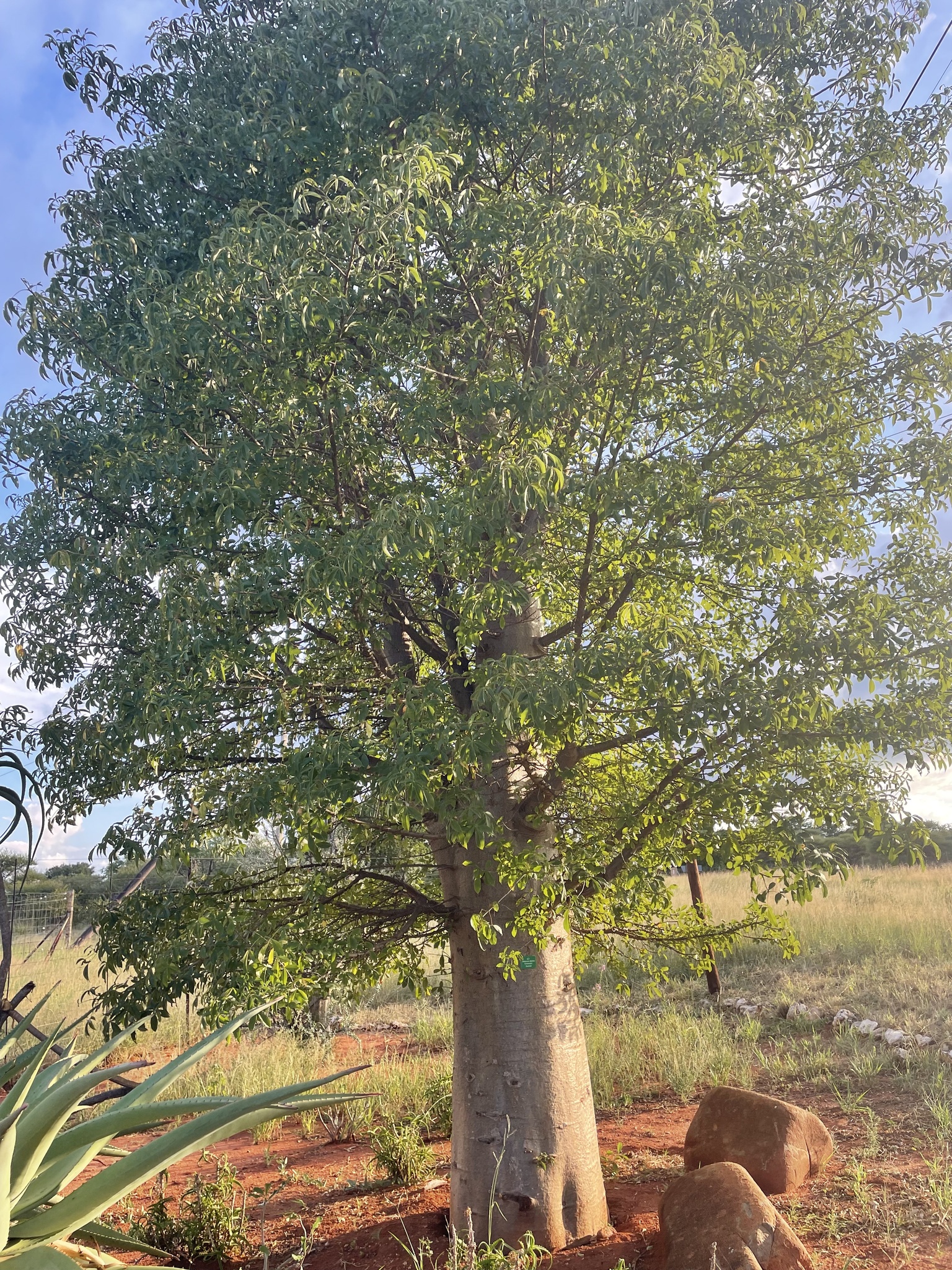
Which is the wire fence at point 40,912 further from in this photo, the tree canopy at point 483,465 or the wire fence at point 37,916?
the tree canopy at point 483,465

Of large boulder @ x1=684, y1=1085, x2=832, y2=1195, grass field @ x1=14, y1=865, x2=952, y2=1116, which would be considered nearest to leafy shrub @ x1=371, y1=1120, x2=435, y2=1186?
grass field @ x1=14, y1=865, x2=952, y2=1116

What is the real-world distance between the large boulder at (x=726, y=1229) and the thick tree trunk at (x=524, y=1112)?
71 centimetres

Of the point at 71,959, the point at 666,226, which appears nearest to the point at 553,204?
the point at 666,226

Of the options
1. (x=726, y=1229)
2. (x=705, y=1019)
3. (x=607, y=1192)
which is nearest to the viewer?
(x=726, y=1229)

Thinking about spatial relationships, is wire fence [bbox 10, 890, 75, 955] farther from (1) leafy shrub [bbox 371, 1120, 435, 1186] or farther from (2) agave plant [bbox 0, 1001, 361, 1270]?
(2) agave plant [bbox 0, 1001, 361, 1270]

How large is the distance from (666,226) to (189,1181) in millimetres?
7683

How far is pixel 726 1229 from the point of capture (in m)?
4.59

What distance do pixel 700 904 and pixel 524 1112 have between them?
2.55 m

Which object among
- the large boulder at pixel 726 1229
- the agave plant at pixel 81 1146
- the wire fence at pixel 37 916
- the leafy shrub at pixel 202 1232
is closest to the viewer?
the agave plant at pixel 81 1146

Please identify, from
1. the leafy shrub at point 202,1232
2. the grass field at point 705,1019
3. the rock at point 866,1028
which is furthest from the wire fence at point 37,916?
the rock at point 866,1028

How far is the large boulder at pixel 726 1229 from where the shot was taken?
449cm

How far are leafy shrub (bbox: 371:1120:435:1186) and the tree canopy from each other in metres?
1.37

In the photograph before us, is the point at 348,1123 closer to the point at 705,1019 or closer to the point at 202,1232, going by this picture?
the point at 202,1232

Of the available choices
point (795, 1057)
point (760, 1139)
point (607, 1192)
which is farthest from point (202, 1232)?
point (795, 1057)
